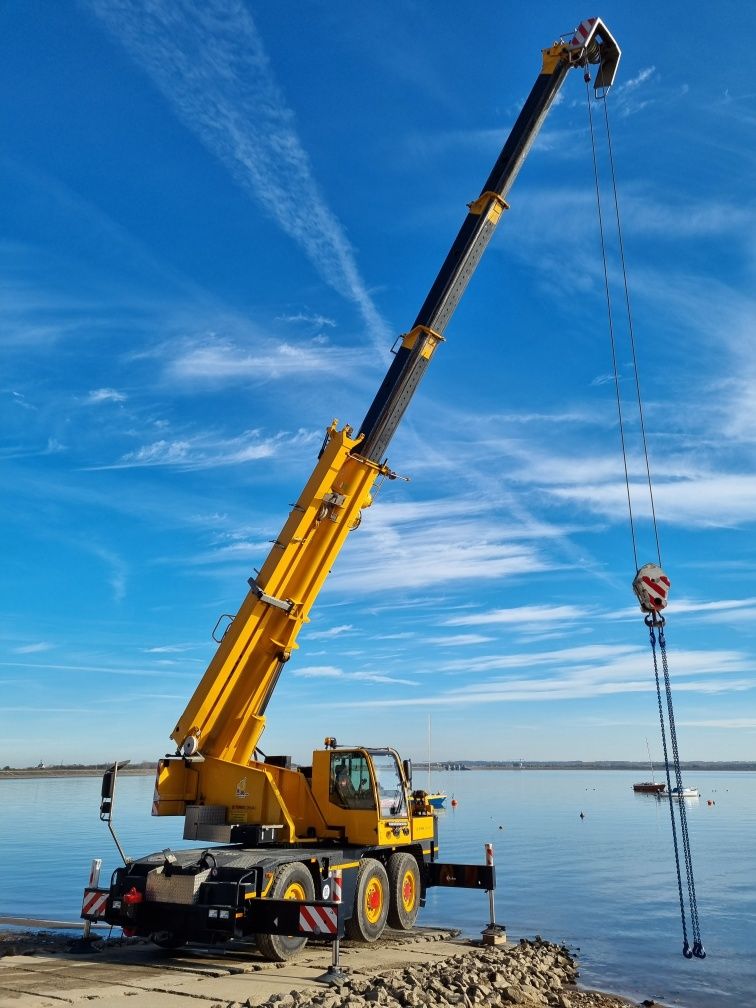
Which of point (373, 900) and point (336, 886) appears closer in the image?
point (336, 886)

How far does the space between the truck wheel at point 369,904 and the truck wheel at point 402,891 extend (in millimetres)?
434

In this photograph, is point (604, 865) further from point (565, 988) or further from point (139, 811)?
point (139, 811)

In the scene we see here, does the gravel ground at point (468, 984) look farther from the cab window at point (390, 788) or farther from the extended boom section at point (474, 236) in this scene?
the extended boom section at point (474, 236)

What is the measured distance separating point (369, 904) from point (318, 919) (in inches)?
108

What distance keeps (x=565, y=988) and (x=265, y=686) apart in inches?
239

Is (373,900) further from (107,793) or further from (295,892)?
(107,793)

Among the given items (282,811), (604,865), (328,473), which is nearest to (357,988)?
(282,811)

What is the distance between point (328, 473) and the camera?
1306 cm

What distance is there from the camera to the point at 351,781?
12.6 m

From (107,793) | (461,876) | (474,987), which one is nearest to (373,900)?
(461,876)

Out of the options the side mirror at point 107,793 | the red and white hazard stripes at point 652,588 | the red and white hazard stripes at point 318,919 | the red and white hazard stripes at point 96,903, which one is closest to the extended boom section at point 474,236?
the red and white hazard stripes at point 652,588

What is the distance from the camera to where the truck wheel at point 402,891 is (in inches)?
507

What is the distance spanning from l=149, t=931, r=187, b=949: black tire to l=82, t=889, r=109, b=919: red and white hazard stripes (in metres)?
0.74

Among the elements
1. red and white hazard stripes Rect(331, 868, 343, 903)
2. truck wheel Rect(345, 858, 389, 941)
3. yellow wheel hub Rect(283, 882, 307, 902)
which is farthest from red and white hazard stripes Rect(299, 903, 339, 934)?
truck wheel Rect(345, 858, 389, 941)
